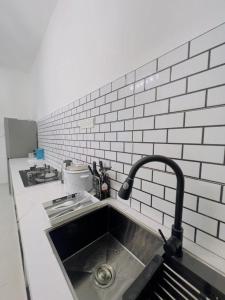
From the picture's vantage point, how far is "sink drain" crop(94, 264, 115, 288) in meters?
0.62

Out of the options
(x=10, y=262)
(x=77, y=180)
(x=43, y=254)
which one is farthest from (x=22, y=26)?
(x=10, y=262)

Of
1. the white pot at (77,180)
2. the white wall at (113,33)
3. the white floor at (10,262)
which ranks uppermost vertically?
the white wall at (113,33)

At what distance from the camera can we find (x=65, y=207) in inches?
34.5

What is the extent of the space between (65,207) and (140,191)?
453 millimetres

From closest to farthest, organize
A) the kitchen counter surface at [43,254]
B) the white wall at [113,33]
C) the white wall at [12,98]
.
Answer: the kitchen counter surface at [43,254]
the white wall at [113,33]
the white wall at [12,98]

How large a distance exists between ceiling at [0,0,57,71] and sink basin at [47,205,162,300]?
2283 millimetres

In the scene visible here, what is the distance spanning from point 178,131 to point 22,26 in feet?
8.75

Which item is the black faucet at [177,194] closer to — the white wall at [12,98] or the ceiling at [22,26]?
the ceiling at [22,26]

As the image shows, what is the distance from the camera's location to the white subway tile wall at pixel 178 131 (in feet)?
1.62

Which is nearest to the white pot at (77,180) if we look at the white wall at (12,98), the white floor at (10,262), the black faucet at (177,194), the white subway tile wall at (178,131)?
the white subway tile wall at (178,131)

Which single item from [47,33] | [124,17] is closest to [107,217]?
[124,17]

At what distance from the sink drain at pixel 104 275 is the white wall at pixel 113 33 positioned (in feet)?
3.30

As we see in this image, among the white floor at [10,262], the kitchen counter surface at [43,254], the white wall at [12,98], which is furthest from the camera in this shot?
the white wall at [12,98]

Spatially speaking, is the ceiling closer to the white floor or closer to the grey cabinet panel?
the grey cabinet panel
